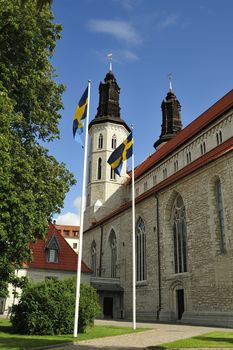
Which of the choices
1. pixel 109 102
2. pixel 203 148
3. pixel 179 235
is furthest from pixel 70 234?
pixel 179 235

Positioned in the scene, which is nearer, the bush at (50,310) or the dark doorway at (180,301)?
the bush at (50,310)

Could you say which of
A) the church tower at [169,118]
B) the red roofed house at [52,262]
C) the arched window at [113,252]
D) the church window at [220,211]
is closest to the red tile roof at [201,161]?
the church window at [220,211]

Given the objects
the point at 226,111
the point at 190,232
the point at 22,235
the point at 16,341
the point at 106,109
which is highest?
the point at 106,109

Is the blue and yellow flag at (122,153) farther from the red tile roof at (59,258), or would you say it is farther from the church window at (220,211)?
the red tile roof at (59,258)

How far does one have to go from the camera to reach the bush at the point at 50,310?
534 inches

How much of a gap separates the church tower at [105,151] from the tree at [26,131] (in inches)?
970

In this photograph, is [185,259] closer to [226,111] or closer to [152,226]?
[152,226]

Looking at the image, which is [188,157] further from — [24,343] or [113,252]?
[24,343]

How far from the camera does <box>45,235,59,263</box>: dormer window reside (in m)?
29.3

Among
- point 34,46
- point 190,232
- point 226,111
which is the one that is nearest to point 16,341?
point 34,46

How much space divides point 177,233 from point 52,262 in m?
11.0

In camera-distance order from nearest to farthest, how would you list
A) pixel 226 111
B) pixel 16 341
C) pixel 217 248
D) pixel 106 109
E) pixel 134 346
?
pixel 134 346 → pixel 16 341 → pixel 217 248 → pixel 226 111 → pixel 106 109

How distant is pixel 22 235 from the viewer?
13.8 meters

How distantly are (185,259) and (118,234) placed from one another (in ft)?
38.5
